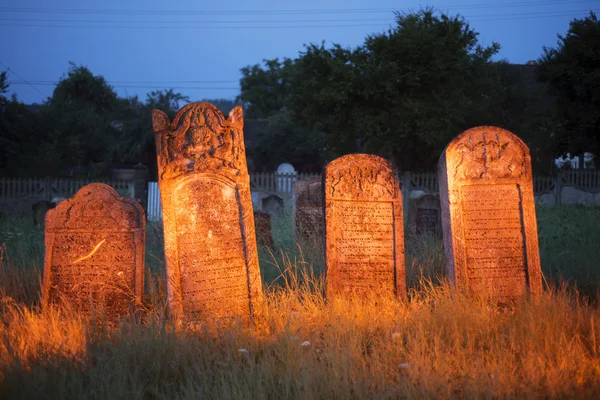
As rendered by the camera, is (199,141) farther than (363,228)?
No

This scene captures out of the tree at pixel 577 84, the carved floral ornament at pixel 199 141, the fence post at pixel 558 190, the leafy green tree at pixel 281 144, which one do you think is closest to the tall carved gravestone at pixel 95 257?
the carved floral ornament at pixel 199 141

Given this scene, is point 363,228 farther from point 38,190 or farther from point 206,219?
point 38,190

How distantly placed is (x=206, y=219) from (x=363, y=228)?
5.39 feet

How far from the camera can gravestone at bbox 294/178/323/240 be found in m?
9.00

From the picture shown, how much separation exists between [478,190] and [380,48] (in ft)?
58.7

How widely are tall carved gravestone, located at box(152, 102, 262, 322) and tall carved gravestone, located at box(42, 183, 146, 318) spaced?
0.45 metres

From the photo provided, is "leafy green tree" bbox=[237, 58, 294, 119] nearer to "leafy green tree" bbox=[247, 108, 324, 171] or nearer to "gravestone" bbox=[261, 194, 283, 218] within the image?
"leafy green tree" bbox=[247, 108, 324, 171]

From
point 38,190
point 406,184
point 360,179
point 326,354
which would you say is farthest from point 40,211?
point 406,184

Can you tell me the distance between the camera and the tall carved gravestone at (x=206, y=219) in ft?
16.5

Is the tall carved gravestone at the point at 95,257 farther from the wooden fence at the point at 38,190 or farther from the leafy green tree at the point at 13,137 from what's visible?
the leafy green tree at the point at 13,137

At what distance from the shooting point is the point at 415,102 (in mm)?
21703

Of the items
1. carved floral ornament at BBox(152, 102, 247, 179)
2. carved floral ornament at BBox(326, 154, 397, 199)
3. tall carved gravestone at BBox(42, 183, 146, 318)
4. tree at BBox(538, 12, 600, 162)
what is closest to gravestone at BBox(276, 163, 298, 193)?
tree at BBox(538, 12, 600, 162)

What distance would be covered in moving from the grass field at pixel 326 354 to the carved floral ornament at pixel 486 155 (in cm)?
142

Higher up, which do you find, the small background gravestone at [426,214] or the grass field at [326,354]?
the small background gravestone at [426,214]
